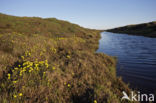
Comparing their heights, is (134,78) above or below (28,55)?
below

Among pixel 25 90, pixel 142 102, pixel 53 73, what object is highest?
pixel 53 73

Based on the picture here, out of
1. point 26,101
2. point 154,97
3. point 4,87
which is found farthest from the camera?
point 154,97

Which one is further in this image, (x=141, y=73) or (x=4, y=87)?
(x=141, y=73)

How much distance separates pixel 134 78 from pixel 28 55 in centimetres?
548

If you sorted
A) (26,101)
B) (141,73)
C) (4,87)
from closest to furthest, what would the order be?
(26,101) → (4,87) → (141,73)

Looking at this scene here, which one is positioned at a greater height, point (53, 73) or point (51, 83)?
point (53, 73)

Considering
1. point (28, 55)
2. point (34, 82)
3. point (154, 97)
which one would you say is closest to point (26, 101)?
point (34, 82)

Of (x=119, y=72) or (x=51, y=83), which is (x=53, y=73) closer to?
(x=51, y=83)

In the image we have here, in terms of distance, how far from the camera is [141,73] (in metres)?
5.17

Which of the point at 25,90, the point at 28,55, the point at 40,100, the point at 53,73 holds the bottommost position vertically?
the point at 40,100

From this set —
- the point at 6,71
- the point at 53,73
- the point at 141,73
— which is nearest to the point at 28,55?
the point at 6,71

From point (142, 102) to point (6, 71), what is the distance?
4915mm

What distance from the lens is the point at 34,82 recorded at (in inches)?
111

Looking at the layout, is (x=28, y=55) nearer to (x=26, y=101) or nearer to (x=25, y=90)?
(x=25, y=90)
